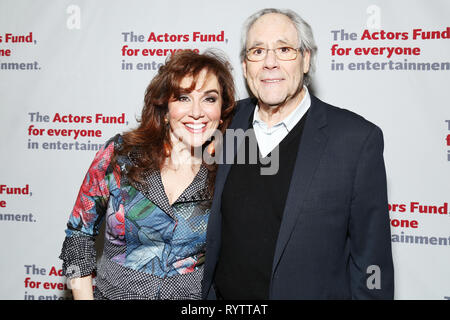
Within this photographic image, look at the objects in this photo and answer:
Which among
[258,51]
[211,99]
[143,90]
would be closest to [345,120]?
[258,51]

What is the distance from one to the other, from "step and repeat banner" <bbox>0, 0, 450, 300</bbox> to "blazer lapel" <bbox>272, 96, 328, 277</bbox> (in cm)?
55

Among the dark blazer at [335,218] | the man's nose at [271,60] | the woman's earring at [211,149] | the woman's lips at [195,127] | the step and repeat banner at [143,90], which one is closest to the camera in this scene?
the dark blazer at [335,218]

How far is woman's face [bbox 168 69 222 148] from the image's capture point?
1487mm

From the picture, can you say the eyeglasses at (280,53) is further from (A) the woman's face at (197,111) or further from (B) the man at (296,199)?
(A) the woman's face at (197,111)

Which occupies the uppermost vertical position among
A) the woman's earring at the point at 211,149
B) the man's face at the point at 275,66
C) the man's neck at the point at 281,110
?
the man's face at the point at 275,66

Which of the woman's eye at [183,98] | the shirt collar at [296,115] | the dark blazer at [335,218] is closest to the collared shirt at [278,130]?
the shirt collar at [296,115]

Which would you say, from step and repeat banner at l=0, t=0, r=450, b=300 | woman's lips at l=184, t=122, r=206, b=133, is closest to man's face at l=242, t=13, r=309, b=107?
woman's lips at l=184, t=122, r=206, b=133

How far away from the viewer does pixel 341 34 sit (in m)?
1.79

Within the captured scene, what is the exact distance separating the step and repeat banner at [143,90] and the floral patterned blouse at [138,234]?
2.02ft

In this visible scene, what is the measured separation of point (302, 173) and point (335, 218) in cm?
19

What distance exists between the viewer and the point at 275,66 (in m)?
1.39

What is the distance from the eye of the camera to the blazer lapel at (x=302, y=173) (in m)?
1.27

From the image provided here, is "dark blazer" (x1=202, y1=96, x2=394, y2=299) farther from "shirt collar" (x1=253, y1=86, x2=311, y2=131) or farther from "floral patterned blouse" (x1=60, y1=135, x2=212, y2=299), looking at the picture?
"floral patterned blouse" (x1=60, y1=135, x2=212, y2=299)
